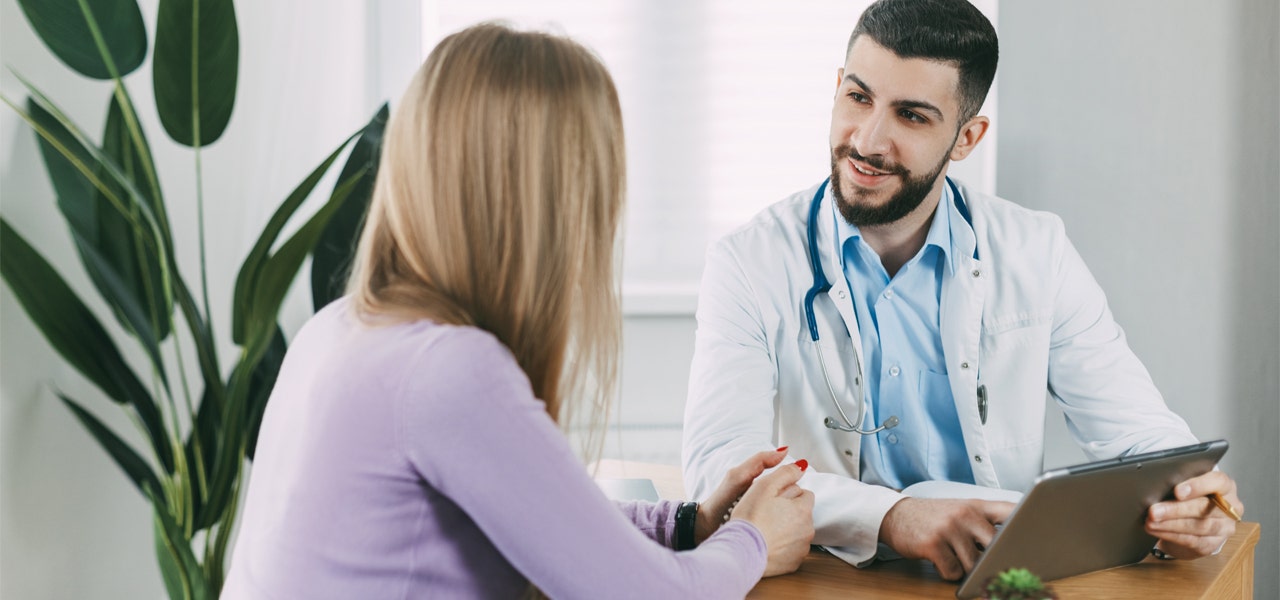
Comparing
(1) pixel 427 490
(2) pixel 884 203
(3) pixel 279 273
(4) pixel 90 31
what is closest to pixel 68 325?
(3) pixel 279 273

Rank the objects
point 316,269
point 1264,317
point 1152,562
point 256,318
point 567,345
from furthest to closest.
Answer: point 1264,317 < point 316,269 < point 256,318 < point 1152,562 < point 567,345

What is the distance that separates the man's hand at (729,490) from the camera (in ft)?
3.93

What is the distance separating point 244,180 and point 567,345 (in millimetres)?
1485

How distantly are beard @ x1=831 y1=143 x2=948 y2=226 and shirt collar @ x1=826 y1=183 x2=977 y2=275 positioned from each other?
0.6 inches

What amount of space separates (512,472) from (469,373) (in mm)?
84

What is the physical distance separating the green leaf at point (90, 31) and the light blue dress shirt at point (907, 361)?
1104mm

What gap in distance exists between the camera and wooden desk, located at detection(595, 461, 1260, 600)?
3.64ft

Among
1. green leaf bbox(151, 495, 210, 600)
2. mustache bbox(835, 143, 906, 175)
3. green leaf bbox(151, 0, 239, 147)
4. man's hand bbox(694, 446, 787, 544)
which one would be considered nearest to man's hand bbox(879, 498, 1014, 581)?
man's hand bbox(694, 446, 787, 544)

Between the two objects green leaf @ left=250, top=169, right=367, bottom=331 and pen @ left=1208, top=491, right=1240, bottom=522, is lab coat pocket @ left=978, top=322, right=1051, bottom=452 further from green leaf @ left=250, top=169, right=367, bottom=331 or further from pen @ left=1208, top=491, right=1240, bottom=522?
green leaf @ left=250, top=169, right=367, bottom=331

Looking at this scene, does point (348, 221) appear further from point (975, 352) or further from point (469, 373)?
point (469, 373)

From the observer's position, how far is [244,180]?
86.7 inches

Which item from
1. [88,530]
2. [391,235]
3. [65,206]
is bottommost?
[88,530]

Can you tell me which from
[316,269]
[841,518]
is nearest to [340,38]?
[316,269]

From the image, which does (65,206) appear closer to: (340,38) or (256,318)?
(256,318)
